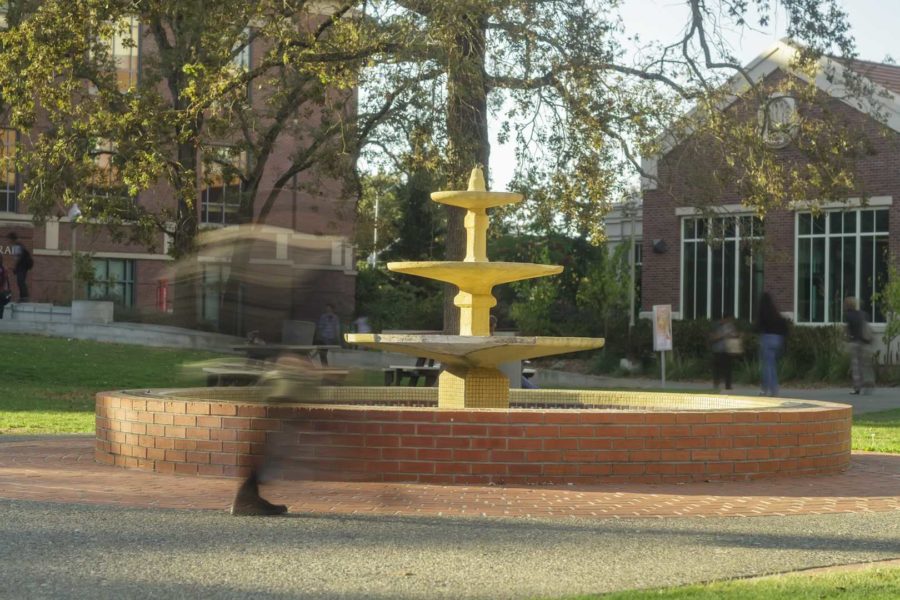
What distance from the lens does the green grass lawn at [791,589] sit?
5.63m

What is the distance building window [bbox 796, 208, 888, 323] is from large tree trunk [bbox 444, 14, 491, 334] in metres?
13.7

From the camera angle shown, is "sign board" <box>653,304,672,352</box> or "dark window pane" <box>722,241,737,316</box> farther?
"dark window pane" <box>722,241,737,316</box>

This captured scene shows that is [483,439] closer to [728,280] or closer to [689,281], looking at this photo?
[728,280]

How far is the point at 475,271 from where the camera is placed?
12.4 metres

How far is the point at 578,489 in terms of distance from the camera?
31.3ft

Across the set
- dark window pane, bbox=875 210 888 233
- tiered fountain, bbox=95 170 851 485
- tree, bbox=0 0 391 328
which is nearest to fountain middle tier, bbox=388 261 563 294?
tiered fountain, bbox=95 170 851 485

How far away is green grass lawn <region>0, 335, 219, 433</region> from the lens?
17484 mm

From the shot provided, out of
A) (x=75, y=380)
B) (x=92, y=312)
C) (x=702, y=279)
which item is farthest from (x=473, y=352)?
(x=702, y=279)

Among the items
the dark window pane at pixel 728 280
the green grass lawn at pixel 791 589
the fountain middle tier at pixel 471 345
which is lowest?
the green grass lawn at pixel 791 589

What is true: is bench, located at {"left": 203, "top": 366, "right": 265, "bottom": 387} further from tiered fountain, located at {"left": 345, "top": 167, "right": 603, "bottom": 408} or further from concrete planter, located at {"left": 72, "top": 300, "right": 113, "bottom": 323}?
concrete planter, located at {"left": 72, "top": 300, "right": 113, "bottom": 323}

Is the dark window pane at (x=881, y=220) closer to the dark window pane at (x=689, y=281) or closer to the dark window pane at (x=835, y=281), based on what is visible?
the dark window pane at (x=835, y=281)

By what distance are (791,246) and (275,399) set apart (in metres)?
29.1

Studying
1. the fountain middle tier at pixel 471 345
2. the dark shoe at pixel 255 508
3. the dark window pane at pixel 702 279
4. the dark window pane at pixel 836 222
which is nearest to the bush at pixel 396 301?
the dark window pane at pixel 702 279

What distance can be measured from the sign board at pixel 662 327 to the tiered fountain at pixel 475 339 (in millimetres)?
16983
